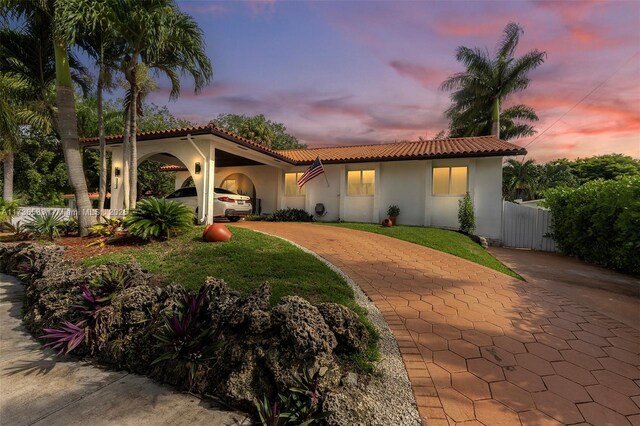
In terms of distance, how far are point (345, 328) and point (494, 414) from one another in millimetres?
1272

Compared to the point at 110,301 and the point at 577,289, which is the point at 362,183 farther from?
the point at 110,301

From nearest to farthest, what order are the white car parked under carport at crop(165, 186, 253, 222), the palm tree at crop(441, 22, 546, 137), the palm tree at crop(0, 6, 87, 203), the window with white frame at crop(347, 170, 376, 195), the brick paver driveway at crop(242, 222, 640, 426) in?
the brick paver driveway at crop(242, 222, 640, 426) → the palm tree at crop(0, 6, 87, 203) → the white car parked under carport at crop(165, 186, 253, 222) → the window with white frame at crop(347, 170, 376, 195) → the palm tree at crop(441, 22, 546, 137)

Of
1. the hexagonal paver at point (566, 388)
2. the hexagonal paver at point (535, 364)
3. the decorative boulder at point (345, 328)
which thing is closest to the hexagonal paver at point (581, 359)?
the hexagonal paver at point (535, 364)

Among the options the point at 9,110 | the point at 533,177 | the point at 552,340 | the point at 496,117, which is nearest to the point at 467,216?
the point at 552,340

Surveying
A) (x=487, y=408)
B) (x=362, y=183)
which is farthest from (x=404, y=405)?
(x=362, y=183)

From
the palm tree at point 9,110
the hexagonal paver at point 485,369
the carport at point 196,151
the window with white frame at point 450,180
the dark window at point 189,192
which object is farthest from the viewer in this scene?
the window with white frame at point 450,180

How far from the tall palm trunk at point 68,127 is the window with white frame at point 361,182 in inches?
391

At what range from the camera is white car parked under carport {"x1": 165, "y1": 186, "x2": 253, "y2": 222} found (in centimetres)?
1157

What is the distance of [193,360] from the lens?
2.59m

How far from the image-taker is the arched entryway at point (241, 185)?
53.1ft

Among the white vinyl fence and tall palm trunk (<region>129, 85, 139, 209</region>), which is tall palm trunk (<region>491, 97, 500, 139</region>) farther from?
tall palm trunk (<region>129, 85, 139, 209</region>)

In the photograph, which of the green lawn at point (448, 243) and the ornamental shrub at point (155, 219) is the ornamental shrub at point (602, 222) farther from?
the ornamental shrub at point (155, 219)

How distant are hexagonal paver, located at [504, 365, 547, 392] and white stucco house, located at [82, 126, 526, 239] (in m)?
9.40

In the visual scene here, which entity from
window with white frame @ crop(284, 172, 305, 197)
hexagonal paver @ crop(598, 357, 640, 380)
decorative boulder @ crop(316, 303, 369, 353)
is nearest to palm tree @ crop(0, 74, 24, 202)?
decorative boulder @ crop(316, 303, 369, 353)
